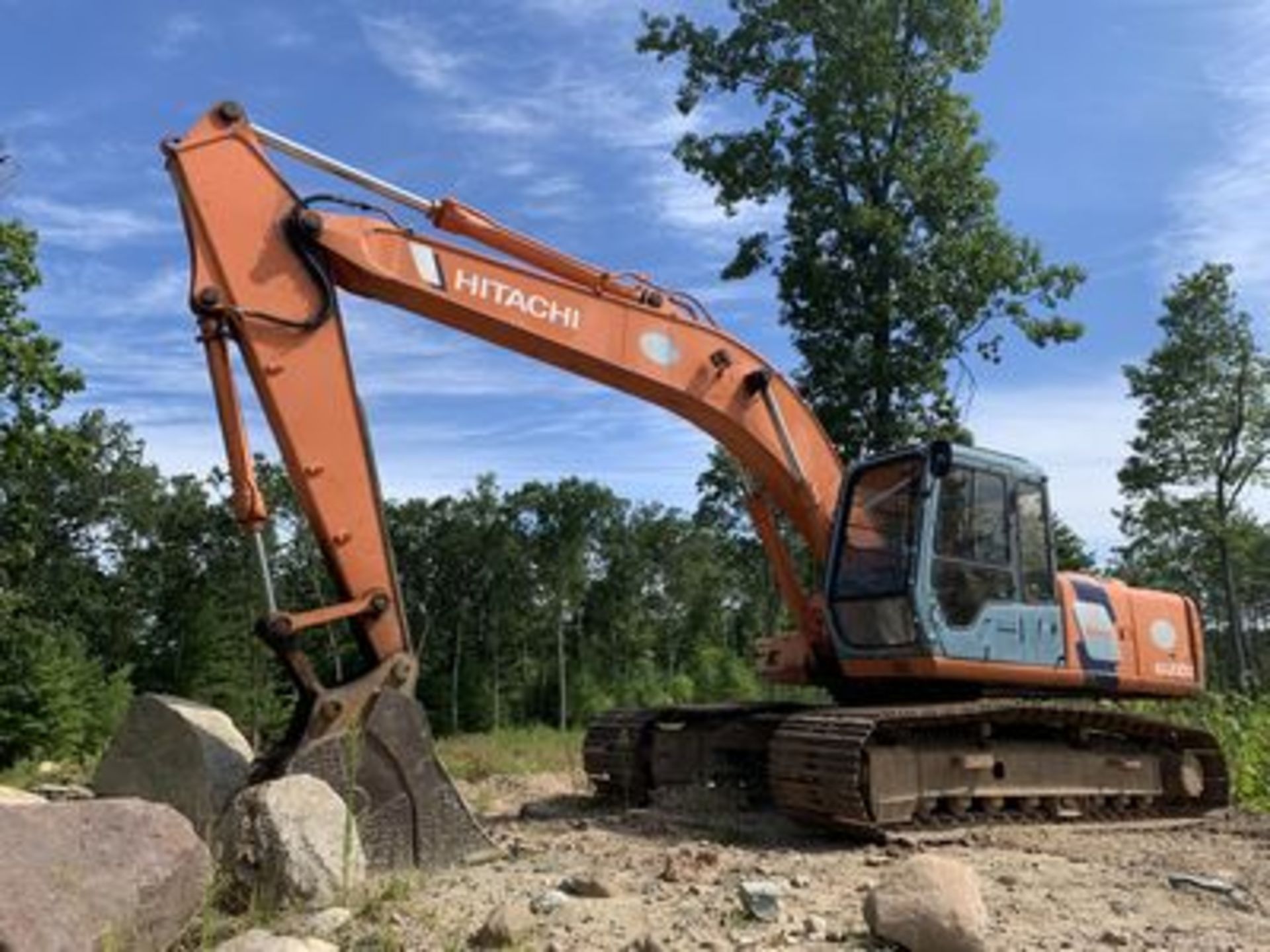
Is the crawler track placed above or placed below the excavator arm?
below

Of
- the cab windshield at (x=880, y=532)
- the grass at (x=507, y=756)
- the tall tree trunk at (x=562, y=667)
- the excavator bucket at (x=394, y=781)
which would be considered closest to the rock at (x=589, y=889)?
the excavator bucket at (x=394, y=781)

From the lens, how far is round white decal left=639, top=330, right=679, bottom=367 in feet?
32.1

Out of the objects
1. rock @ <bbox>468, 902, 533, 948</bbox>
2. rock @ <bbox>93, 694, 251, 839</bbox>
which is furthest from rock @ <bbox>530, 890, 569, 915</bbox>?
rock @ <bbox>93, 694, 251, 839</bbox>

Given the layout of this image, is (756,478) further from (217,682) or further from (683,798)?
A: (217,682)

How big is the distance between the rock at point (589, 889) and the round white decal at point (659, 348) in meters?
4.01

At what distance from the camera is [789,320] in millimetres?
22609

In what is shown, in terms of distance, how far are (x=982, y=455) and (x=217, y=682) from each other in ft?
138

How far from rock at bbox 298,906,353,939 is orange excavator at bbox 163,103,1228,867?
2.50 ft

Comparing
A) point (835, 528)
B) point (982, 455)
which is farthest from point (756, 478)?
point (982, 455)

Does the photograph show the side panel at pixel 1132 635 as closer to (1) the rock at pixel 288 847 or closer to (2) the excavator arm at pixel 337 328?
(2) the excavator arm at pixel 337 328

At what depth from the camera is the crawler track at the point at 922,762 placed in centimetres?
910

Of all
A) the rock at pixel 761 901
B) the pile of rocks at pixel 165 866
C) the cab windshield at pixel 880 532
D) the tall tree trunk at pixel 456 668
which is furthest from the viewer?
the tall tree trunk at pixel 456 668

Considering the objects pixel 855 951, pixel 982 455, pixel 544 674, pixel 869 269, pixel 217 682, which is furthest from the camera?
pixel 544 674

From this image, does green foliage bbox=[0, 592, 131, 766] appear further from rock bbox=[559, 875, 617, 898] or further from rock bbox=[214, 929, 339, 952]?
rock bbox=[214, 929, 339, 952]
